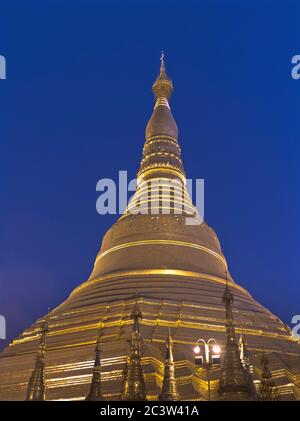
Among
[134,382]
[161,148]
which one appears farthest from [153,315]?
[161,148]

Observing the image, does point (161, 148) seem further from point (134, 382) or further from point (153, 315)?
point (134, 382)

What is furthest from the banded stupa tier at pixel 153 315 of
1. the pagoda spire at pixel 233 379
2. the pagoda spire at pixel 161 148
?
the pagoda spire at pixel 233 379

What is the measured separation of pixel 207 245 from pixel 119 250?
4612 mm

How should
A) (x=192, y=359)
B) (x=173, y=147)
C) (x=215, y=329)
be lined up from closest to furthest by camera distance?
(x=192, y=359) < (x=215, y=329) < (x=173, y=147)

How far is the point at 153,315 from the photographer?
19109 mm

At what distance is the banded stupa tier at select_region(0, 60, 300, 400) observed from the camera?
1576 cm

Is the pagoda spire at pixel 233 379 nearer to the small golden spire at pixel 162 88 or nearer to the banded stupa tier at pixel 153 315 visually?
the banded stupa tier at pixel 153 315

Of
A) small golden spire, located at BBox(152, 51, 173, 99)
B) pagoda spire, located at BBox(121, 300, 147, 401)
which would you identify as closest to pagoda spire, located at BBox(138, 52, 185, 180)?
small golden spire, located at BBox(152, 51, 173, 99)

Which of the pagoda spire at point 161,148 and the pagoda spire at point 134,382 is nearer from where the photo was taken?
the pagoda spire at point 134,382

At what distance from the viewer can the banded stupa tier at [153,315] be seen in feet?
51.7
